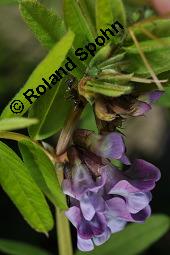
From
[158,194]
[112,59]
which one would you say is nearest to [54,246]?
[158,194]

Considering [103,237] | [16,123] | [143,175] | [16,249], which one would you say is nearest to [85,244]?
[103,237]

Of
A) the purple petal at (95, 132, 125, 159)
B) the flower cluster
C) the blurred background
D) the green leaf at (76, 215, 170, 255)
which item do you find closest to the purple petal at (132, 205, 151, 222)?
the flower cluster

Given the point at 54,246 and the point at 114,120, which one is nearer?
the point at 114,120

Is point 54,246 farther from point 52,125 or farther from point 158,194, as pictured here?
point 52,125

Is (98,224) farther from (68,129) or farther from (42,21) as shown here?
(42,21)

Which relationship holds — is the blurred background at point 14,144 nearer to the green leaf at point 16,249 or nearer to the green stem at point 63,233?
the green leaf at point 16,249

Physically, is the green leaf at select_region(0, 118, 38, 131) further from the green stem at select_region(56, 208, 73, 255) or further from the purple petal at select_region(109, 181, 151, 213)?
the green stem at select_region(56, 208, 73, 255)
